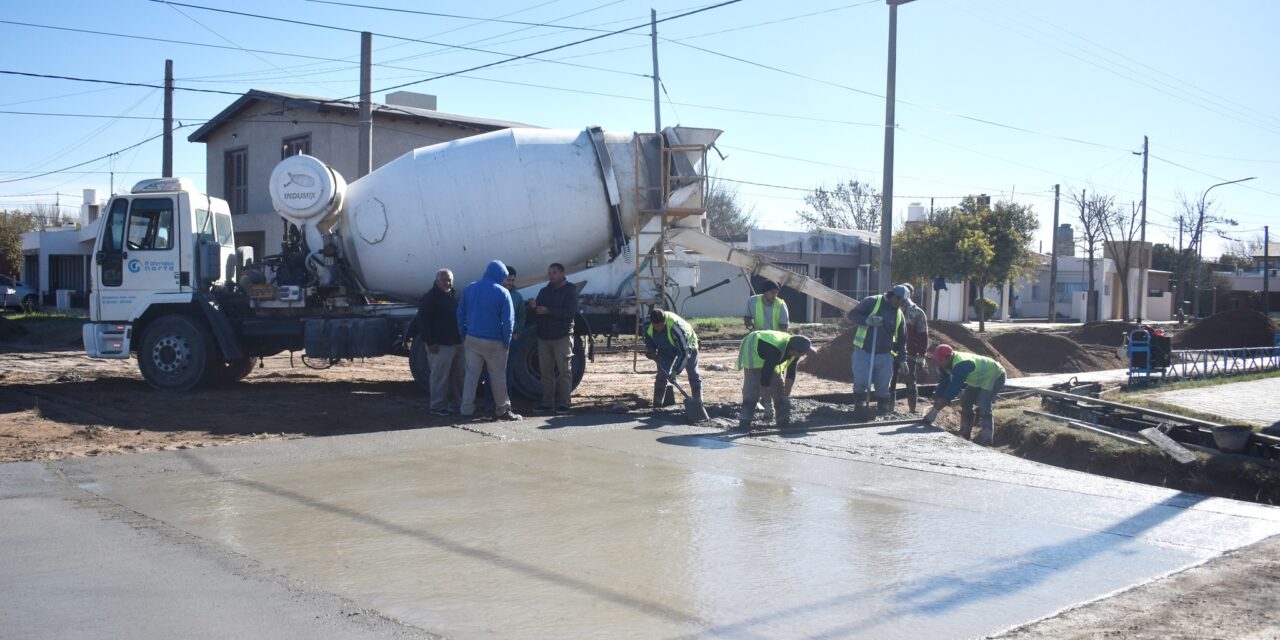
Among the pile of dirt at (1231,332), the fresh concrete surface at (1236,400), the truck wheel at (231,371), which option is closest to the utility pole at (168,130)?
the truck wheel at (231,371)

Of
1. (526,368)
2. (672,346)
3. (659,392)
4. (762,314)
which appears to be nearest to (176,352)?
(526,368)

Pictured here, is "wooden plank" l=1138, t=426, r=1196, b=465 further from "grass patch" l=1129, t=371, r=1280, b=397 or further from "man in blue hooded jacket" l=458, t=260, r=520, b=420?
"man in blue hooded jacket" l=458, t=260, r=520, b=420

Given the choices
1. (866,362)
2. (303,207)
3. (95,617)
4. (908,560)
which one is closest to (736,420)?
(866,362)

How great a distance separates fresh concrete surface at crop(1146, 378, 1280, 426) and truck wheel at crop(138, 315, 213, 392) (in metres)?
12.6

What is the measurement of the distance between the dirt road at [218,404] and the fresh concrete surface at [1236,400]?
4.90 metres

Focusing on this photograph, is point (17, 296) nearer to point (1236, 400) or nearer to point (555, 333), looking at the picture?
point (555, 333)

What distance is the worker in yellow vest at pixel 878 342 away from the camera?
11391 mm

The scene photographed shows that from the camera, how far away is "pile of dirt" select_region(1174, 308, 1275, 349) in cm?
2531

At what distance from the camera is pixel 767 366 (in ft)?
33.9

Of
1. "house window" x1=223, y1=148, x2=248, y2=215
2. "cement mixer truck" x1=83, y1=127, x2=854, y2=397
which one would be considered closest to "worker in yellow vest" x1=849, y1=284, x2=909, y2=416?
"cement mixer truck" x1=83, y1=127, x2=854, y2=397

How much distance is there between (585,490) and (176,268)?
27.0 feet

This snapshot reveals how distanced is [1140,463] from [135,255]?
12.2 metres

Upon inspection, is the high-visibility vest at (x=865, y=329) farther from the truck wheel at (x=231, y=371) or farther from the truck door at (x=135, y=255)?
the truck door at (x=135, y=255)

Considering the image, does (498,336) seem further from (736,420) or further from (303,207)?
(303,207)
